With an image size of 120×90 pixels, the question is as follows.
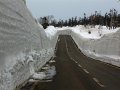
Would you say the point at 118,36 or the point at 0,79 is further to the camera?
the point at 118,36

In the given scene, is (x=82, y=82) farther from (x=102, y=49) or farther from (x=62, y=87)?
(x=102, y=49)

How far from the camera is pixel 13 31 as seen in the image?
48.4 feet

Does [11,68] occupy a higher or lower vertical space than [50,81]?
higher

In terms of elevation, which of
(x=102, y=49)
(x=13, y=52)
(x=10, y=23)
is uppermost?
(x=10, y=23)

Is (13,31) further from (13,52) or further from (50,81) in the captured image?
(50,81)

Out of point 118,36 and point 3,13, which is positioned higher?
point 3,13

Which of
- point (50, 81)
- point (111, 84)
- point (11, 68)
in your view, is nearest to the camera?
point (11, 68)

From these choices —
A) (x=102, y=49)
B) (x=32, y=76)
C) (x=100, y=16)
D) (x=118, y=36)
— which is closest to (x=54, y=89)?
(x=32, y=76)

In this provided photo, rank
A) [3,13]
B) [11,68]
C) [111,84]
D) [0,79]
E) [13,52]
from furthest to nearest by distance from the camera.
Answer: [111,84] → [13,52] → [3,13] → [11,68] → [0,79]

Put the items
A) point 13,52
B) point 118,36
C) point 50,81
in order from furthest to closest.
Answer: point 118,36
point 50,81
point 13,52

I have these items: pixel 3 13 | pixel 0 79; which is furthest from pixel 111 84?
pixel 0 79

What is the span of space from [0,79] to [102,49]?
119ft

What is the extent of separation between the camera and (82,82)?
16938 millimetres

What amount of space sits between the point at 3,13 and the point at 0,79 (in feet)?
11.0
